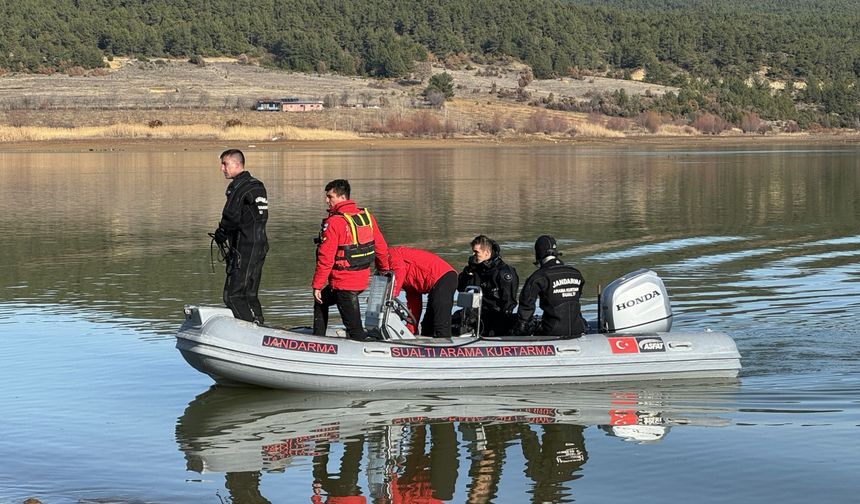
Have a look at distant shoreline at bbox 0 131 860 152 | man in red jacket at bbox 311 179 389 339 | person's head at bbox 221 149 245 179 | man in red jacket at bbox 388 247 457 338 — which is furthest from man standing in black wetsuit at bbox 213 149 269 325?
distant shoreline at bbox 0 131 860 152

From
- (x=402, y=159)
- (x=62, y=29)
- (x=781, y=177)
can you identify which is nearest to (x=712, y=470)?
(x=781, y=177)

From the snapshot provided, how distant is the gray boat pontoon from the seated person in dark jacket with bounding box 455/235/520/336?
32 centimetres

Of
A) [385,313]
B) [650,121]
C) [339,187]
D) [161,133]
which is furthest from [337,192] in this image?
[650,121]

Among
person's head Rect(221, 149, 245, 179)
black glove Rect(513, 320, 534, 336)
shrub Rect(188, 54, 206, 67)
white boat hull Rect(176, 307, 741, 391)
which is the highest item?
shrub Rect(188, 54, 206, 67)

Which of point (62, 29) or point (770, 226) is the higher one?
point (62, 29)

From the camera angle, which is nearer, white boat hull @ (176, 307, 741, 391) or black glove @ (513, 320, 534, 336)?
white boat hull @ (176, 307, 741, 391)

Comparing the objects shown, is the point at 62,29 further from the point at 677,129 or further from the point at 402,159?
the point at 402,159

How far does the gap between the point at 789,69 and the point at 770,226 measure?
117 m

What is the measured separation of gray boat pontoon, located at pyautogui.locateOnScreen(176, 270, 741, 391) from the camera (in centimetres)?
1166

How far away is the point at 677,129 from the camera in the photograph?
3895 inches

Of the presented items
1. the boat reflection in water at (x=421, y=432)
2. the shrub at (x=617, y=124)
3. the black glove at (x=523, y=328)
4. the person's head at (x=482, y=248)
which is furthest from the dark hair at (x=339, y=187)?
the shrub at (x=617, y=124)

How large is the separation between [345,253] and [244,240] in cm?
104

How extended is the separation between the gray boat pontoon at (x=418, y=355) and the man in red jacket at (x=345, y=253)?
0.96 ft

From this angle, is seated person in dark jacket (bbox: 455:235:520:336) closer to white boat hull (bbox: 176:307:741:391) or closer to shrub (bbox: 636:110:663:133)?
white boat hull (bbox: 176:307:741:391)
